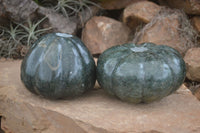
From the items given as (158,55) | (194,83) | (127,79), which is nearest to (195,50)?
(194,83)

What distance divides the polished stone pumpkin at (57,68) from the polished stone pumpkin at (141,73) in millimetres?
173

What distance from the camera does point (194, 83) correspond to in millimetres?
3682

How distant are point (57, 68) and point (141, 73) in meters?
0.65

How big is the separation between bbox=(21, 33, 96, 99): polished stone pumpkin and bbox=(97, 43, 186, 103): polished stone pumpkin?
0.57 feet

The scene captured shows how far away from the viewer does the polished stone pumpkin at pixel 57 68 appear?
6.79 ft

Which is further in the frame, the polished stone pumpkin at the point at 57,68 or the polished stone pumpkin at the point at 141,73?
the polished stone pumpkin at the point at 57,68

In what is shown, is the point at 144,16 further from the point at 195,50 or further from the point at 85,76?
the point at 85,76

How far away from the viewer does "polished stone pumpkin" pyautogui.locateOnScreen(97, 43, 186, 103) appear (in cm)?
197

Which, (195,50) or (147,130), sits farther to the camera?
(195,50)

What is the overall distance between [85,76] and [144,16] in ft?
6.90

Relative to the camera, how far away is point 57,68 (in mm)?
2068

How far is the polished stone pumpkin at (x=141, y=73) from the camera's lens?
77.4 inches

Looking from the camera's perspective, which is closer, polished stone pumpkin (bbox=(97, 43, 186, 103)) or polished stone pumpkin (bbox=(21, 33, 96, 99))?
polished stone pumpkin (bbox=(97, 43, 186, 103))

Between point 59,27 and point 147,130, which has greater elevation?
point 59,27
